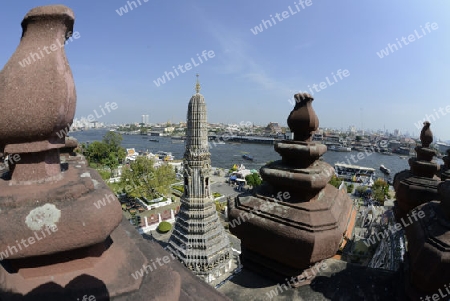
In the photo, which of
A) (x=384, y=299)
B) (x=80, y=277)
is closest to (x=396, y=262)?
(x=384, y=299)

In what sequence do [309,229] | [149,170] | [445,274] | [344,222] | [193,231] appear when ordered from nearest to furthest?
[445,274] → [309,229] → [344,222] → [193,231] → [149,170]

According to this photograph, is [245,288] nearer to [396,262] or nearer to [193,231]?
[396,262]

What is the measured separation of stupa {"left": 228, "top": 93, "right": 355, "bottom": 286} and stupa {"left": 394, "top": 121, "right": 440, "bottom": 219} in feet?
5.26

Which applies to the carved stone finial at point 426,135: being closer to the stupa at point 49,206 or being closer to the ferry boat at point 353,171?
the stupa at point 49,206

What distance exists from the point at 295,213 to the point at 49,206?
2.07 meters

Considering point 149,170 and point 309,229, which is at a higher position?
point 309,229

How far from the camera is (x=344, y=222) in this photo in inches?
108

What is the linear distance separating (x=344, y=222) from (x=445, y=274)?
37.3 inches

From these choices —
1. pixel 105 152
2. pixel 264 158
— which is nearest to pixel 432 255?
pixel 105 152

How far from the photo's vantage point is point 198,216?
1475 cm

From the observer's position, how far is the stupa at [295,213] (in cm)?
245

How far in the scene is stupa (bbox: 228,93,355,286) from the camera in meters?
2.45

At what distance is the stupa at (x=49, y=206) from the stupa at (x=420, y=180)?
3.86 meters

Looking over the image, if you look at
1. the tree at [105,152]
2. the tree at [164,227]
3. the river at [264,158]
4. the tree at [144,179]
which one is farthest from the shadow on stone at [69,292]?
the river at [264,158]
